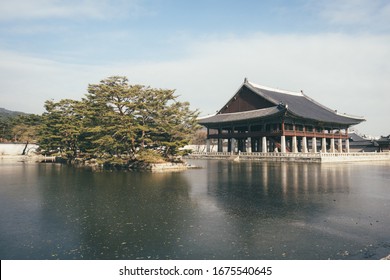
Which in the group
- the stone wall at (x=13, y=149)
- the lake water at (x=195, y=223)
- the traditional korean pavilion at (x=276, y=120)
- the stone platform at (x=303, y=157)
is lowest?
the lake water at (x=195, y=223)

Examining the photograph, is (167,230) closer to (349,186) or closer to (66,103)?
(349,186)

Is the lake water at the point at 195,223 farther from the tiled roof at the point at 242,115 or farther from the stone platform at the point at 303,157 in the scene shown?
the tiled roof at the point at 242,115

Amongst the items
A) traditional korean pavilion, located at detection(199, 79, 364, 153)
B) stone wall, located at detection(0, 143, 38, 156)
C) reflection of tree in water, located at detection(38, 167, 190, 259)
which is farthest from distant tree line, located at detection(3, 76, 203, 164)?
stone wall, located at detection(0, 143, 38, 156)

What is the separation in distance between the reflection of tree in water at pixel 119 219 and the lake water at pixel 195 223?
0.04 m

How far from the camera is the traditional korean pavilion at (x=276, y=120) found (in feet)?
189

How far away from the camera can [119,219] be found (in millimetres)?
13680

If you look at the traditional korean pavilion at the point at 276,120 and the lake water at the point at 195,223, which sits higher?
the traditional korean pavilion at the point at 276,120

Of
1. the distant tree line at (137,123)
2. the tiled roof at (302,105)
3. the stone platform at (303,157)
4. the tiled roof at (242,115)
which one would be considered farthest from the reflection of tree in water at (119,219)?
the tiled roof at (302,105)

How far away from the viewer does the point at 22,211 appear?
1539 cm

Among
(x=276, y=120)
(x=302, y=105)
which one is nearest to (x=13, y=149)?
(x=276, y=120)

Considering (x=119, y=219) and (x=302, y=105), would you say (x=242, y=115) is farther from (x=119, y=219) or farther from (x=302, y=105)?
(x=119, y=219)

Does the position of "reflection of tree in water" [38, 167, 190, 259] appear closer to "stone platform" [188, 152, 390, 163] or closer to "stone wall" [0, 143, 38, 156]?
"stone platform" [188, 152, 390, 163]

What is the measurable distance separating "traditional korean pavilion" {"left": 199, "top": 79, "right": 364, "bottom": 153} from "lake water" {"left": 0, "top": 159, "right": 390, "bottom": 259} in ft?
119

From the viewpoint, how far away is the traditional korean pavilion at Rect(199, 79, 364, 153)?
189ft
